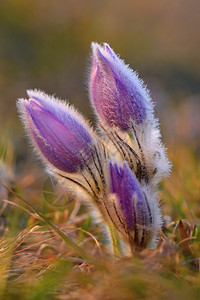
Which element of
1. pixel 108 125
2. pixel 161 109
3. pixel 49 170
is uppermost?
pixel 161 109

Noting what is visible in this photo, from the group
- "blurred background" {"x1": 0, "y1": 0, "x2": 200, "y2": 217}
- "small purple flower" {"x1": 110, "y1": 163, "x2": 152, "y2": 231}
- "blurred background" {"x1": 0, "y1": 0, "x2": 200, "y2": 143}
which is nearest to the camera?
"small purple flower" {"x1": 110, "y1": 163, "x2": 152, "y2": 231}

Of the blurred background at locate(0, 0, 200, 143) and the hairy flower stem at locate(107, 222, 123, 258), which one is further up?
the blurred background at locate(0, 0, 200, 143)

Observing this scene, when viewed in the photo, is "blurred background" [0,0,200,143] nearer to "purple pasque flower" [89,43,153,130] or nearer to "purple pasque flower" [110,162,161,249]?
"purple pasque flower" [89,43,153,130]

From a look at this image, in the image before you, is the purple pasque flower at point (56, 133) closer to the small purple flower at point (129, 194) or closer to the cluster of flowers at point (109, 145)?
the cluster of flowers at point (109, 145)

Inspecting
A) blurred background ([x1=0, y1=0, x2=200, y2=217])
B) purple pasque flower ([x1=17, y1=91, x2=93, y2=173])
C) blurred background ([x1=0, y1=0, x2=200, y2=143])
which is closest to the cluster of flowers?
purple pasque flower ([x1=17, y1=91, x2=93, y2=173])

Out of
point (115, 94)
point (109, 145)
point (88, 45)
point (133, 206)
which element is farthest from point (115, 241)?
point (88, 45)

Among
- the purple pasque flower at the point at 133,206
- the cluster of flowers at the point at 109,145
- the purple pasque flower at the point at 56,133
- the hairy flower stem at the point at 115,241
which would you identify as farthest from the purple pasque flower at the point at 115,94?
the hairy flower stem at the point at 115,241

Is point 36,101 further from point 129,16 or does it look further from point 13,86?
point 129,16

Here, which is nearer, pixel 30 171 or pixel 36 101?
pixel 36 101

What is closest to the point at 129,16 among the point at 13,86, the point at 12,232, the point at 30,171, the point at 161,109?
the point at 13,86
